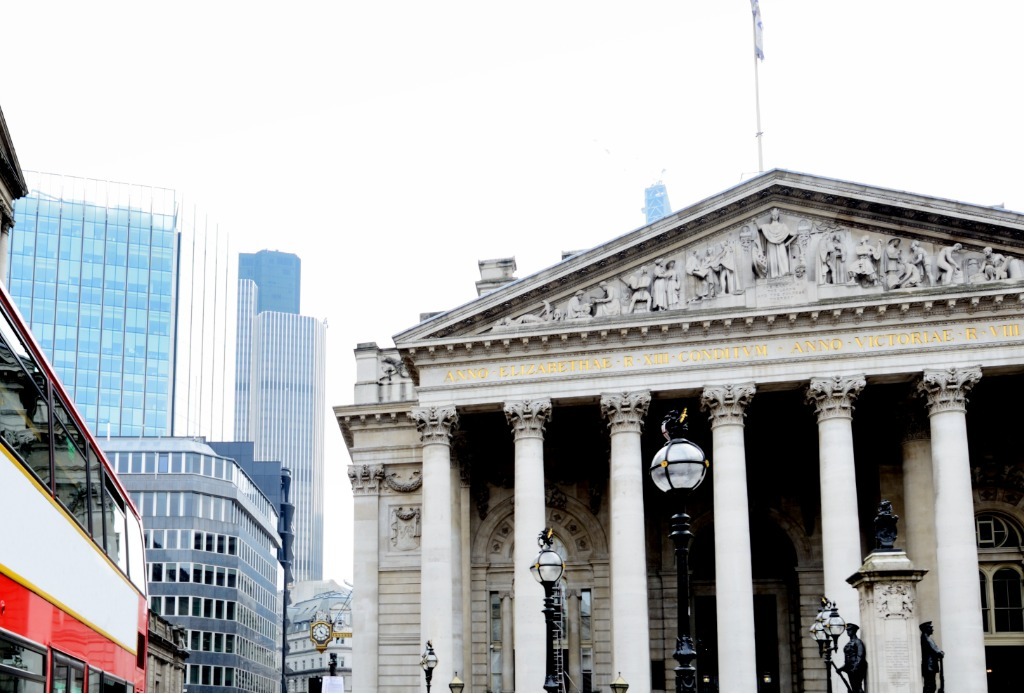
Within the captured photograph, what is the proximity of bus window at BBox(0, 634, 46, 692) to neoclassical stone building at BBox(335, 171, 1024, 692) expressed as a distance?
1186 inches

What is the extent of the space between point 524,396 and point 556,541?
8.50 m

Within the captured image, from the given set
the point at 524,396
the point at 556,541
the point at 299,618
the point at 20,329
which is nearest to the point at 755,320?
the point at 524,396

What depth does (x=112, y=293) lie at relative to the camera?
132m

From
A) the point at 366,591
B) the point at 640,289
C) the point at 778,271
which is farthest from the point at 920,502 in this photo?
the point at 366,591

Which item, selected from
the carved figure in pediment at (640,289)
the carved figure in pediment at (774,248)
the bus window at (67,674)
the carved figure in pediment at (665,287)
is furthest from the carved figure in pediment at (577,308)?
the bus window at (67,674)

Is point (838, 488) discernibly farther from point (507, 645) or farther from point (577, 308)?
point (507, 645)

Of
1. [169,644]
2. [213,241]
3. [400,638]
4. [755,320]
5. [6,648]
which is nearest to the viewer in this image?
[6,648]

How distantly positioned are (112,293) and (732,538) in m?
99.2

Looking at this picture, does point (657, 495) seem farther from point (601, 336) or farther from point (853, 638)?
point (853, 638)

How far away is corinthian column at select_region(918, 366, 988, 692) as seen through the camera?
4175cm

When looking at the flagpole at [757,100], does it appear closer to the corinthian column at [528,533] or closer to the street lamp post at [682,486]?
the corinthian column at [528,533]

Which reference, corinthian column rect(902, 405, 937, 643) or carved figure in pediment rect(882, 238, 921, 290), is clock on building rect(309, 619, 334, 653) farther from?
carved figure in pediment rect(882, 238, 921, 290)

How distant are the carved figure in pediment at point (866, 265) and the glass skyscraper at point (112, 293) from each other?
94316 mm

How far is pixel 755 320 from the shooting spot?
45.1 meters
